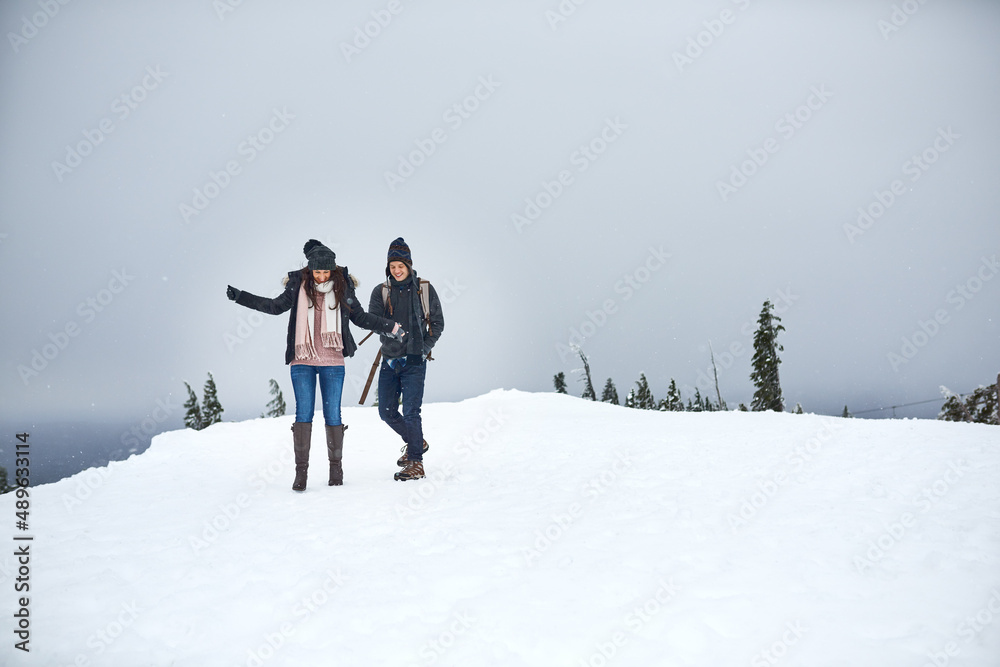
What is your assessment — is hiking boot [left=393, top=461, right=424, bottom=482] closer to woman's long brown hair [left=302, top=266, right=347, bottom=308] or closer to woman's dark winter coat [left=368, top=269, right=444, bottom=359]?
woman's dark winter coat [left=368, top=269, right=444, bottom=359]

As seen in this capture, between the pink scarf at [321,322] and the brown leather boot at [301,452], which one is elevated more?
the pink scarf at [321,322]

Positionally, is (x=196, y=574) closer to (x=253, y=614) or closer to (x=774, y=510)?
(x=253, y=614)

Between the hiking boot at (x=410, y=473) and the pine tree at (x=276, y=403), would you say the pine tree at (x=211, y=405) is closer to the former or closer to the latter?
the pine tree at (x=276, y=403)

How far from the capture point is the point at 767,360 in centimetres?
3775

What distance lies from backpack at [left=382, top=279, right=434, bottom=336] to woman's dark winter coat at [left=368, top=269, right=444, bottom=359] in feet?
0.06

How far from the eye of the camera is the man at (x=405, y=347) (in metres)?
7.04

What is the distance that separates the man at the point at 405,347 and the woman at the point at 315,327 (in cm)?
38

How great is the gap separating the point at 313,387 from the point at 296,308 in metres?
1.00

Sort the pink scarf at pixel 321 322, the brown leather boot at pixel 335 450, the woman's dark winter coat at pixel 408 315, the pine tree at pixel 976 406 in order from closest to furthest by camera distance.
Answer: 1. the pink scarf at pixel 321 322
2. the brown leather boot at pixel 335 450
3. the woman's dark winter coat at pixel 408 315
4. the pine tree at pixel 976 406

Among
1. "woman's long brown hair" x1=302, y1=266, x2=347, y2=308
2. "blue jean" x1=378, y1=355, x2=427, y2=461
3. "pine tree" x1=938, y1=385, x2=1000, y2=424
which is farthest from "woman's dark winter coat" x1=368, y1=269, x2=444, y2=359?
"pine tree" x1=938, y1=385, x2=1000, y2=424

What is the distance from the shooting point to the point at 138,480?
307 inches

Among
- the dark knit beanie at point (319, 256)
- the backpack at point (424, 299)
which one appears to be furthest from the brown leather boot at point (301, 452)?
the dark knit beanie at point (319, 256)

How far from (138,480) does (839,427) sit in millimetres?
11916

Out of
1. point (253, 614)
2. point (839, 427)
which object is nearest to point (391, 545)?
A: point (253, 614)
